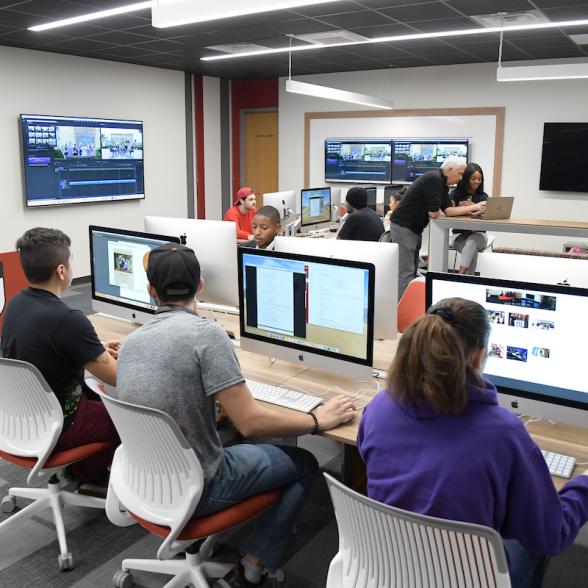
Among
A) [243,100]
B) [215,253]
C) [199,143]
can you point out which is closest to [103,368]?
[215,253]

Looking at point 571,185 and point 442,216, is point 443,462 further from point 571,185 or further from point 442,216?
point 571,185

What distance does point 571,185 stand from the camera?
747 centimetres

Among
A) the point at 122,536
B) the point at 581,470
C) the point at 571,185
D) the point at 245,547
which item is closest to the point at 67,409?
the point at 122,536

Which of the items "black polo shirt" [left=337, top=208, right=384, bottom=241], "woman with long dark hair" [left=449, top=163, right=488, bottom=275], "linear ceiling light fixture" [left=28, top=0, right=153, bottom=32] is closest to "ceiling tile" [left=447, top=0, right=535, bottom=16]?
"woman with long dark hair" [left=449, top=163, right=488, bottom=275]

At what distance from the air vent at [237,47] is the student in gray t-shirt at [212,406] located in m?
5.30

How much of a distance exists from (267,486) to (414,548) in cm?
84

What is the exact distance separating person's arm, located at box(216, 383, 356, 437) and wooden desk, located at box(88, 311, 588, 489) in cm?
4

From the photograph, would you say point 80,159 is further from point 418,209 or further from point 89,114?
point 418,209

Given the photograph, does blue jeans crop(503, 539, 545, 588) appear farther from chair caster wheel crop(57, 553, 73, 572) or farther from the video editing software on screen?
chair caster wheel crop(57, 553, 73, 572)

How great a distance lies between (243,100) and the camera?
398 inches

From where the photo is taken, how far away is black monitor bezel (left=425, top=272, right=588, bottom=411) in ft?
5.94

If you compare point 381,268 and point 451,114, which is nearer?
point 381,268

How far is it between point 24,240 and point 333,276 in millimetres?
1213

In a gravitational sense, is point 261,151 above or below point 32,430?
above
